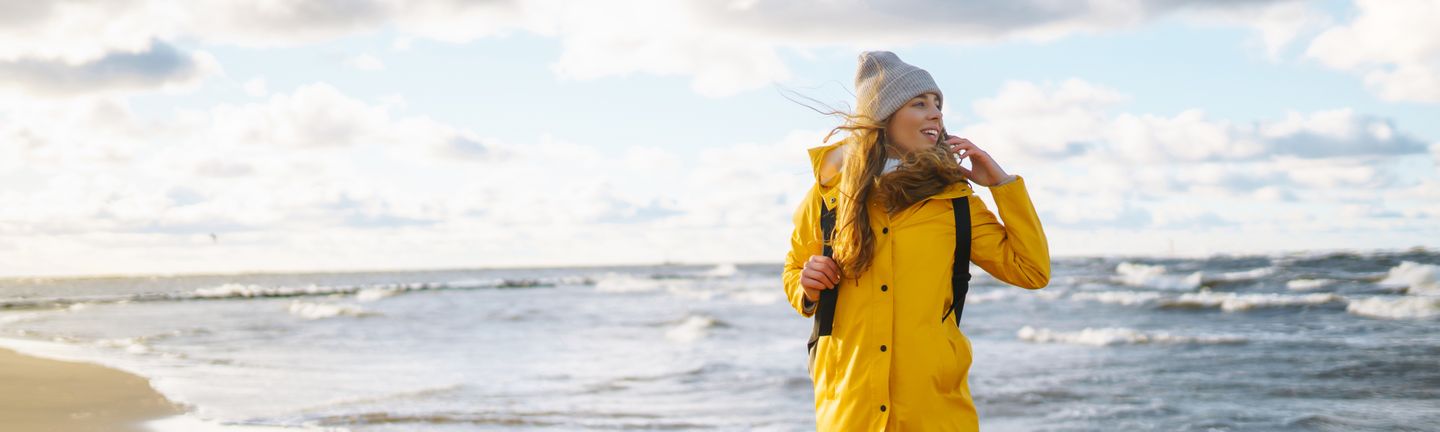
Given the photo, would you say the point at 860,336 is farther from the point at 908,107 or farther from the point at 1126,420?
the point at 1126,420

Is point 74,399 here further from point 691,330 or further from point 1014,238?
point 691,330

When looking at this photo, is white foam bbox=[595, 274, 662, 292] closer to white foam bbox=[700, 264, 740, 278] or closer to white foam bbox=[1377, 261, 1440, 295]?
white foam bbox=[700, 264, 740, 278]

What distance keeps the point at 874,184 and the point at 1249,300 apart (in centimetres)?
1904

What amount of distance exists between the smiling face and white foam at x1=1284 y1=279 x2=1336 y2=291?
887 inches

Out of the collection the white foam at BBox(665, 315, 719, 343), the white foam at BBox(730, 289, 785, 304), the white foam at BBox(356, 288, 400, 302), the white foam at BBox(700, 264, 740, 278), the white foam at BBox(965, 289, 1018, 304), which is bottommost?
the white foam at BBox(700, 264, 740, 278)

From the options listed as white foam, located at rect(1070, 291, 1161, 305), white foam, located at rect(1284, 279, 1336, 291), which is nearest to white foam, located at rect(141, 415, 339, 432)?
white foam, located at rect(1070, 291, 1161, 305)

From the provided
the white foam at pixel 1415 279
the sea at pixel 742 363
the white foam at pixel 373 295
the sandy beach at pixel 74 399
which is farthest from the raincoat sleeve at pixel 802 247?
the white foam at pixel 373 295

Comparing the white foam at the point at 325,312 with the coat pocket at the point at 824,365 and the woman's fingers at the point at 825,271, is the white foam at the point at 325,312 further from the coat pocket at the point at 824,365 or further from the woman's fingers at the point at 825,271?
the woman's fingers at the point at 825,271

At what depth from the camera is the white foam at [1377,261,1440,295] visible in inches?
811

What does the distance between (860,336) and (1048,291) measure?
2297 centimetres

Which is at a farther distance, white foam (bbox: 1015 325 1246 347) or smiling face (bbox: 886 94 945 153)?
white foam (bbox: 1015 325 1246 347)

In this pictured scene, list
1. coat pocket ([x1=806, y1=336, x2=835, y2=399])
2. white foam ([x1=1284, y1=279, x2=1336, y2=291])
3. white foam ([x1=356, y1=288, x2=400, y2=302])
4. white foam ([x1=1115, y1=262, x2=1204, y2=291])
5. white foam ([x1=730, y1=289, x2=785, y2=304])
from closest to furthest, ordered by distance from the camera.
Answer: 1. coat pocket ([x1=806, y1=336, x2=835, y2=399])
2. white foam ([x1=1284, y1=279, x2=1336, y2=291])
3. white foam ([x1=730, y1=289, x2=785, y2=304])
4. white foam ([x1=1115, y1=262, x2=1204, y2=291])
5. white foam ([x1=356, y1=288, x2=400, y2=302])

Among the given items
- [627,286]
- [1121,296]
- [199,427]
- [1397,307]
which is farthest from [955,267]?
[627,286]

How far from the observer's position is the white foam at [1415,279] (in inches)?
811
